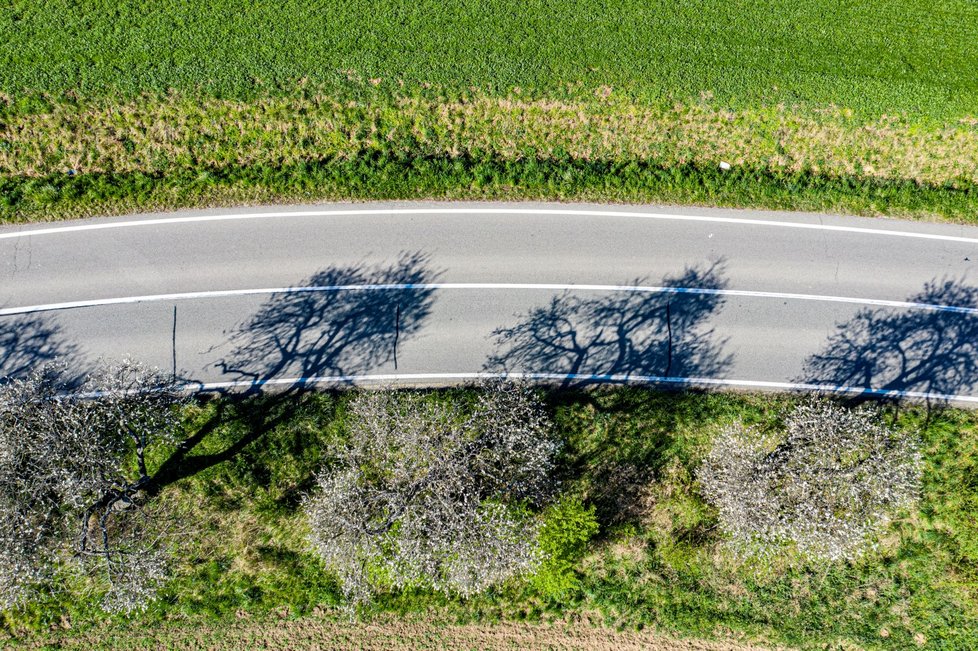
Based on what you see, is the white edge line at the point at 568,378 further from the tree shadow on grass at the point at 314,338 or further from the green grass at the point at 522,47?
the green grass at the point at 522,47

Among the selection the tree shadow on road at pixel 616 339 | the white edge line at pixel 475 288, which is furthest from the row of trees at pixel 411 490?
the white edge line at pixel 475 288

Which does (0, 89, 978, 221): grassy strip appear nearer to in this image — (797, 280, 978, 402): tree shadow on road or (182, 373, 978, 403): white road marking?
(797, 280, 978, 402): tree shadow on road

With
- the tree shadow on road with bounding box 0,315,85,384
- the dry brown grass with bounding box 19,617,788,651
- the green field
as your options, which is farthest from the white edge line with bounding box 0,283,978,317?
the dry brown grass with bounding box 19,617,788,651

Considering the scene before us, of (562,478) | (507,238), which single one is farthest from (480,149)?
(562,478)

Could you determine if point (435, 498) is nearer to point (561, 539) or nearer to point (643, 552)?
point (561, 539)

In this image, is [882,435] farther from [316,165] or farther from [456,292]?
[316,165]

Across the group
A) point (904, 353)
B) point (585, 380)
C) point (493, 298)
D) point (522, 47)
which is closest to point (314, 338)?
point (493, 298)
